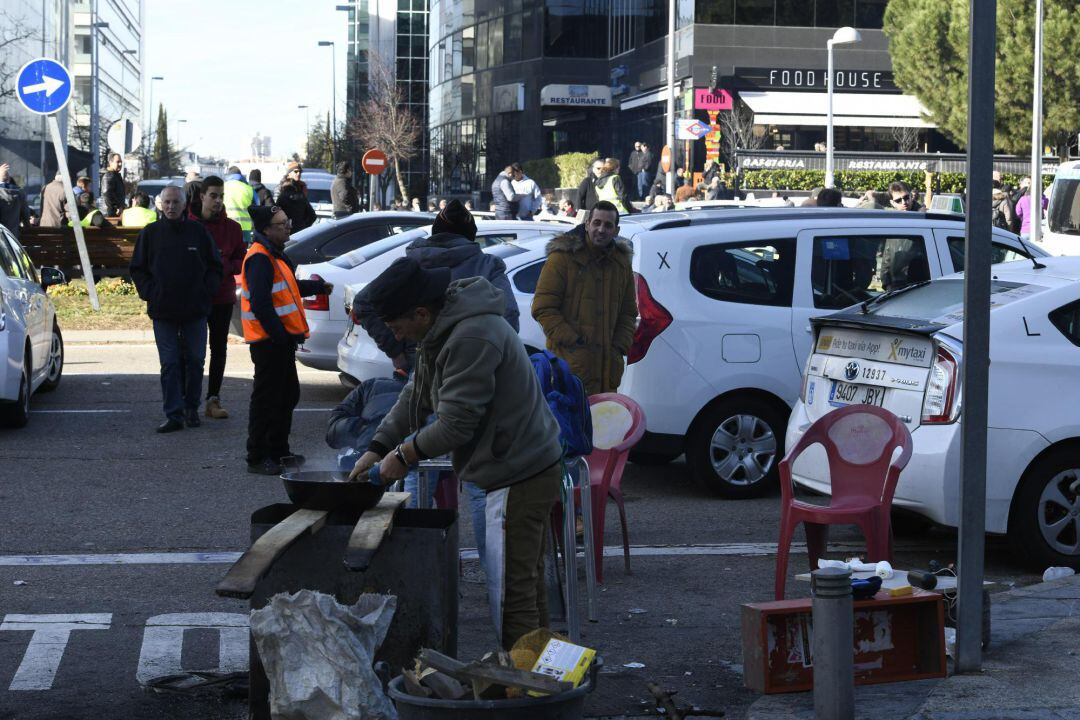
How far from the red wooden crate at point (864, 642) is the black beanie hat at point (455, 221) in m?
3.41

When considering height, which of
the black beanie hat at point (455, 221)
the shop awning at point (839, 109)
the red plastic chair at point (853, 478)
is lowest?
the red plastic chair at point (853, 478)

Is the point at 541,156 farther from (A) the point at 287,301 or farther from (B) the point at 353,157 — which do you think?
(A) the point at 287,301

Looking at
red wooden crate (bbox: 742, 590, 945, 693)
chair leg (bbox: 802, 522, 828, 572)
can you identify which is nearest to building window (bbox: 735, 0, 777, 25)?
chair leg (bbox: 802, 522, 828, 572)

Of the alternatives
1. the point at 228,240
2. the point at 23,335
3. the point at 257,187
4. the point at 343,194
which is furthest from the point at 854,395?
the point at 343,194

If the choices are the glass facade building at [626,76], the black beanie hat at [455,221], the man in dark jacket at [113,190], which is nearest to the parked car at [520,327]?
the black beanie hat at [455,221]

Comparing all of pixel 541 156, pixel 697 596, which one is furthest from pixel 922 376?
pixel 541 156

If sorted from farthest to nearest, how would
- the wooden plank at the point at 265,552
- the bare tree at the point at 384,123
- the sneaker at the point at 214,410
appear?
the bare tree at the point at 384,123 < the sneaker at the point at 214,410 < the wooden plank at the point at 265,552

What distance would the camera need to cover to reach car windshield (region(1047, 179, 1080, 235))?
22.9m

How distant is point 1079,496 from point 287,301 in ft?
17.0

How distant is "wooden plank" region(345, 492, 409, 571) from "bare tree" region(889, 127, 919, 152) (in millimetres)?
47594

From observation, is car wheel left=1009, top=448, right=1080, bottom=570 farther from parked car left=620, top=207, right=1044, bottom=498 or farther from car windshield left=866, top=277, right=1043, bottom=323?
parked car left=620, top=207, right=1044, bottom=498

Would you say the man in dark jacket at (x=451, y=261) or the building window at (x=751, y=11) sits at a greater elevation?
the building window at (x=751, y=11)

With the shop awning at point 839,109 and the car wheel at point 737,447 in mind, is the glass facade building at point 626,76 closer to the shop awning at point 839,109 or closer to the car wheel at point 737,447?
the shop awning at point 839,109

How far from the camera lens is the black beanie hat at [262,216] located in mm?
9852
